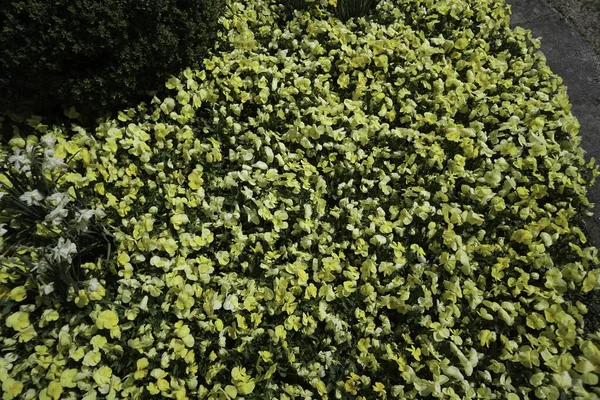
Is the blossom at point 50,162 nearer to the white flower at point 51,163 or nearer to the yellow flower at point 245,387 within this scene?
the white flower at point 51,163

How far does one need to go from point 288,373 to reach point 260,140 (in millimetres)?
1500

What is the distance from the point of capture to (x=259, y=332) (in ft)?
7.85

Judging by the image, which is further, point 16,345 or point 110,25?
point 110,25

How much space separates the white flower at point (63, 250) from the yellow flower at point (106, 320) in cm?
32

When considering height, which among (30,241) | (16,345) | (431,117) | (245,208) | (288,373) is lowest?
(16,345)

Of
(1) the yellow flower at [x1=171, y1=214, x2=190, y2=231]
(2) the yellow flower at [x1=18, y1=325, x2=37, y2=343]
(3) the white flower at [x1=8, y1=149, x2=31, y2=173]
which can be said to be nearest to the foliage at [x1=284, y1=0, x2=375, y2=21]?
(1) the yellow flower at [x1=171, y1=214, x2=190, y2=231]

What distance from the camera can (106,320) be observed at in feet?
7.55

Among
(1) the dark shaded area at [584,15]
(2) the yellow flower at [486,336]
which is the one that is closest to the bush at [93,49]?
(2) the yellow flower at [486,336]

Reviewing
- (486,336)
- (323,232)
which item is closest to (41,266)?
(323,232)

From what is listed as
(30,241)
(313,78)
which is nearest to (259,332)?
(30,241)

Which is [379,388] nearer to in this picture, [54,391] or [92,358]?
[92,358]

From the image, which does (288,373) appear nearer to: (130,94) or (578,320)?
(578,320)

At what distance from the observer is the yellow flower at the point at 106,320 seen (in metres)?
2.29

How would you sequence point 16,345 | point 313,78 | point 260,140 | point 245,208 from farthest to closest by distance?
point 313,78 → point 260,140 → point 245,208 → point 16,345
